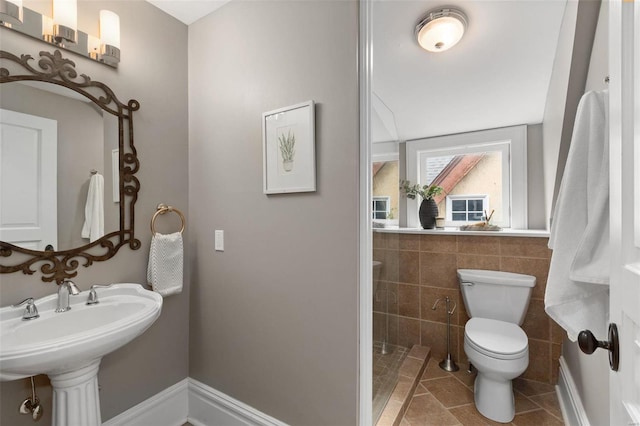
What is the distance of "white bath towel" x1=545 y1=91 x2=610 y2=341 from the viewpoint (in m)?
0.80

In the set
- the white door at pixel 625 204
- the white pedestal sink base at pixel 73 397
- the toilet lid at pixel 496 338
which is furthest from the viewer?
the toilet lid at pixel 496 338

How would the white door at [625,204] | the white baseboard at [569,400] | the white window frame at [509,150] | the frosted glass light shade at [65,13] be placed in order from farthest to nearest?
the white window frame at [509,150], the white baseboard at [569,400], the frosted glass light shade at [65,13], the white door at [625,204]

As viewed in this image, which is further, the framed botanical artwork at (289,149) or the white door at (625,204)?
the framed botanical artwork at (289,149)

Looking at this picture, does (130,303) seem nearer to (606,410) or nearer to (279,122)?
(279,122)

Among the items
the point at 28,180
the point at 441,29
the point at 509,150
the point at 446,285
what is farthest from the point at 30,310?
the point at 509,150

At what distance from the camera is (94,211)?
141 centimetres

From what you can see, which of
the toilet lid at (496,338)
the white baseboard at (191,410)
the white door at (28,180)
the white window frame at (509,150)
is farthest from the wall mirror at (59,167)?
the white window frame at (509,150)

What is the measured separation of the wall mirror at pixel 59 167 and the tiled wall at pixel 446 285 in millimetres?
1526

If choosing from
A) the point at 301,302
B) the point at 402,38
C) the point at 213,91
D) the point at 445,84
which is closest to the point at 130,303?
the point at 301,302

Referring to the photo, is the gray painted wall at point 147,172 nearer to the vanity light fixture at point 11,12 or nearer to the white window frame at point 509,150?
the vanity light fixture at point 11,12

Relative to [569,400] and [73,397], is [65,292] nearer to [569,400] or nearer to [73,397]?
[73,397]

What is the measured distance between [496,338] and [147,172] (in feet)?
7.63

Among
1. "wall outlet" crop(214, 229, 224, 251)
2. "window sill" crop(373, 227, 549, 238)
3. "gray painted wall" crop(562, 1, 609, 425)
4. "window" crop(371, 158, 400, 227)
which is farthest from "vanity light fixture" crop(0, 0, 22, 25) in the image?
"gray painted wall" crop(562, 1, 609, 425)

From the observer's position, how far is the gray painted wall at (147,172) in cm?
143
